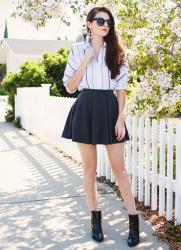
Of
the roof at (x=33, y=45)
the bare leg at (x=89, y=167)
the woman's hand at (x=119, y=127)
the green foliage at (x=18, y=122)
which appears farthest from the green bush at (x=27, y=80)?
the roof at (x=33, y=45)

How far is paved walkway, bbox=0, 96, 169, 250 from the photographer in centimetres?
408

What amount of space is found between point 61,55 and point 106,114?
13062 mm

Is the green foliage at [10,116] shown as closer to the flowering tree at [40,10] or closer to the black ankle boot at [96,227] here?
the flowering tree at [40,10]

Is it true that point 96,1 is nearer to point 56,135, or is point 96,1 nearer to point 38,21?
point 38,21

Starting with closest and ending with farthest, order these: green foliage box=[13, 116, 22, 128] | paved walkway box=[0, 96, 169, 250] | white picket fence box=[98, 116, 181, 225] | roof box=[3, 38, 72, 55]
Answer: paved walkway box=[0, 96, 169, 250] → white picket fence box=[98, 116, 181, 225] → green foliage box=[13, 116, 22, 128] → roof box=[3, 38, 72, 55]

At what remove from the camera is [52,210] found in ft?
16.4

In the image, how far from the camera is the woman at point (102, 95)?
3920mm

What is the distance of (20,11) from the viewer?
242 inches

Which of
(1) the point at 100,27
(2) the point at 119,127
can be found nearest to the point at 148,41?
(1) the point at 100,27

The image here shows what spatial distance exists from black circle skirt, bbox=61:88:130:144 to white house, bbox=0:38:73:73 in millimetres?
34849

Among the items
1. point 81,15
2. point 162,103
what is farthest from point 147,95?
point 81,15

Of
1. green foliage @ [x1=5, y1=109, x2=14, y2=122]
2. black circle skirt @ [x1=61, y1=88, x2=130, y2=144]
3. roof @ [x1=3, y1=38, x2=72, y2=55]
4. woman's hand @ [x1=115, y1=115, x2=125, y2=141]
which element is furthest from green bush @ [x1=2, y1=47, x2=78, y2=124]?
roof @ [x1=3, y1=38, x2=72, y2=55]

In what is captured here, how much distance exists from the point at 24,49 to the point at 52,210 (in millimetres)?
36092

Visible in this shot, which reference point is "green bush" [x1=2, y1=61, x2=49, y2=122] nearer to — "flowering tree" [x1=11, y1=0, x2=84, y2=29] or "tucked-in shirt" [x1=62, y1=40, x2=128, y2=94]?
"flowering tree" [x1=11, y1=0, x2=84, y2=29]
